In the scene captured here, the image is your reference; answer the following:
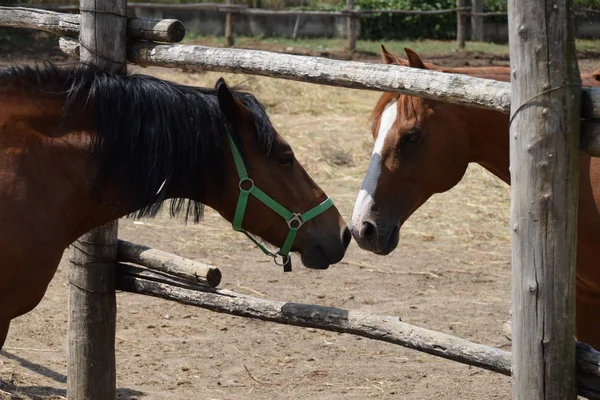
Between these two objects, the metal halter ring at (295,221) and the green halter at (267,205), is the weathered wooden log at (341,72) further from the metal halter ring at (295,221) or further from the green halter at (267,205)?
the metal halter ring at (295,221)

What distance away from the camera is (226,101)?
3.01 m

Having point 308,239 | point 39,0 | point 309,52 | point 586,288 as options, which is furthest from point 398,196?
point 39,0

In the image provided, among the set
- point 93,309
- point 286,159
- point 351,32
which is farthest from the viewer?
point 351,32

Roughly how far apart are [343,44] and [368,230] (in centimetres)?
1378

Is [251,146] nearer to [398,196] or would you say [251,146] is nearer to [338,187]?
[398,196]

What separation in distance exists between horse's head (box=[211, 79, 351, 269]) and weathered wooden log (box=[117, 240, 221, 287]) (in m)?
0.35

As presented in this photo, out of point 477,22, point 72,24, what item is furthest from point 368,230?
point 477,22

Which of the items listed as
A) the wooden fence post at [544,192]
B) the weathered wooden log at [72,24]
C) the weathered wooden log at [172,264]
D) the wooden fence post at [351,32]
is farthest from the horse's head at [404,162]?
the wooden fence post at [351,32]

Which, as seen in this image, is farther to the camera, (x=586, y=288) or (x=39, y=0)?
(x=39, y=0)

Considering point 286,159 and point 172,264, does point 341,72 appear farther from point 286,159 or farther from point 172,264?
point 172,264

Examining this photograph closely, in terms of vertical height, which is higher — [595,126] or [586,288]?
[595,126]

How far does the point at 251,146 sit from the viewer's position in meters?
3.07

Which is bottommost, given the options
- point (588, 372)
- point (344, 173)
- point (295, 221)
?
point (344, 173)

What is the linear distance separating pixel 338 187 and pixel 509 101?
5.69 meters
